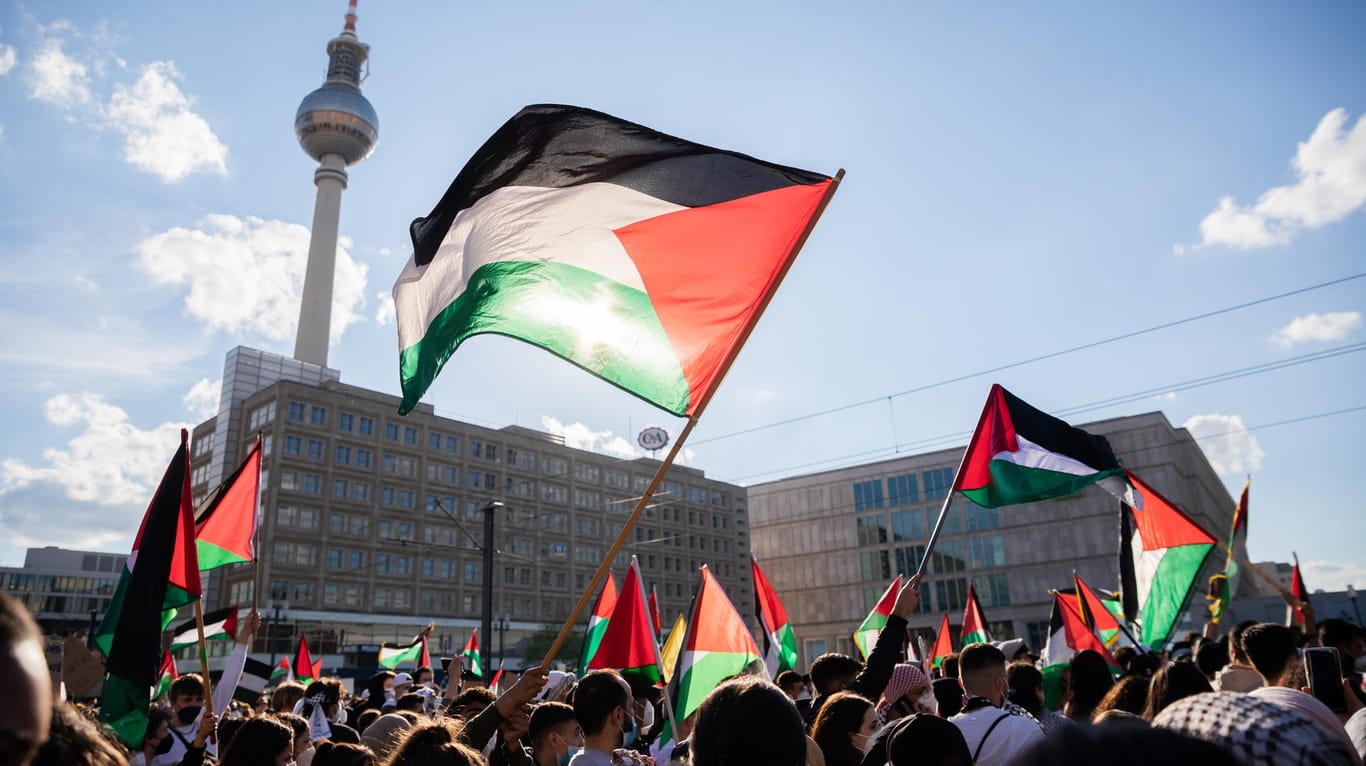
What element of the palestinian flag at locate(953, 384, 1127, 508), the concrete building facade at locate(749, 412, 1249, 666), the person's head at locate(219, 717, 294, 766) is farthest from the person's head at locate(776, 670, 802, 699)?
the concrete building facade at locate(749, 412, 1249, 666)

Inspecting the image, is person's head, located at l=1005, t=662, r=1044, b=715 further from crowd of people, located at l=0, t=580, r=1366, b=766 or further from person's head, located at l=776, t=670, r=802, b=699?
person's head, located at l=776, t=670, r=802, b=699

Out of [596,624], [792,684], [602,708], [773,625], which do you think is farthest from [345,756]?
[773,625]

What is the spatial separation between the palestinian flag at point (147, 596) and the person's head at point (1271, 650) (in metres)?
7.13

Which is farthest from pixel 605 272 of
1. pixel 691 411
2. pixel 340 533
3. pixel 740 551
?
pixel 740 551

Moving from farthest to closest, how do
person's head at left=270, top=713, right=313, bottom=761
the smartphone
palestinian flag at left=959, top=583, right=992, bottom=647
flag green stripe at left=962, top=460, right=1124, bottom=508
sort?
1. palestinian flag at left=959, top=583, right=992, bottom=647
2. flag green stripe at left=962, top=460, right=1124, bottom=508
3. person's head at left=270, top=713, right=313, bottom=761
4. the smartphone

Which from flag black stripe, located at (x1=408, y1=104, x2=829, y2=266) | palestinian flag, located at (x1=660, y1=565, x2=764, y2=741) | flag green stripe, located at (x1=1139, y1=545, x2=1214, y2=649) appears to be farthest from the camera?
flag green stripe, located at (x1=1139, y1=545, x2=1214, y2=649)

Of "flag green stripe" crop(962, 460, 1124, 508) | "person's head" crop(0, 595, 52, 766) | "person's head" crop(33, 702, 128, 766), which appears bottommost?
"person's head" crop(33, 702, 128, 766)

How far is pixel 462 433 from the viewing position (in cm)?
8819

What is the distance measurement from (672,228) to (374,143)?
12827 centimetres

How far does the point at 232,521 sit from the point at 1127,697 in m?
8.90

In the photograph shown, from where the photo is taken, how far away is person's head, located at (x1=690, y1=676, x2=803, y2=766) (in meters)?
2.62

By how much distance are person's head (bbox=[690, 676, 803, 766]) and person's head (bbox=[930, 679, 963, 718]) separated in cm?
413

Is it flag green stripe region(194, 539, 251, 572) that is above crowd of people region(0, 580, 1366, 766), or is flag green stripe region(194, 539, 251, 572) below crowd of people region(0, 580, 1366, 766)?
above

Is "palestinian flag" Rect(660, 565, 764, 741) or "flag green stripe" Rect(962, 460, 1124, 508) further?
"palestinian flag" Rect(660, 565, 764, 741)
